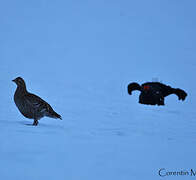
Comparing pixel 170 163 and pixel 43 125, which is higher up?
pixel 43 125

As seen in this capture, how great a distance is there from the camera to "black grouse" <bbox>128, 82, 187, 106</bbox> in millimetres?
9102

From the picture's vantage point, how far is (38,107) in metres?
5.29

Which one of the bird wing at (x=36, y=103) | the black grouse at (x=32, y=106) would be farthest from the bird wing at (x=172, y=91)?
the bird wing at (x=36, y=103)

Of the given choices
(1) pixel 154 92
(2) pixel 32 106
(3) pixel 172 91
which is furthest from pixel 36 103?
(3) pixel 172 91

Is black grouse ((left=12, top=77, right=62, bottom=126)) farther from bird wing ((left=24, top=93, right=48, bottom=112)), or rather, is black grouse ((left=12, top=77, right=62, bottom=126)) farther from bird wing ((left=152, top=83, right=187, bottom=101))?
bird wing ((left=152, top=83, right=187, bottom=101))

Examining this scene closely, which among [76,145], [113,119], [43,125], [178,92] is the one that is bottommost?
[76,145]

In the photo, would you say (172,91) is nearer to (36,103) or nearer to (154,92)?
(154,92)

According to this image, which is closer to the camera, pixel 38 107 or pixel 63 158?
pixel 63 158

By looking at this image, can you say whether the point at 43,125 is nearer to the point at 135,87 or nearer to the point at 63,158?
the point at 63,158

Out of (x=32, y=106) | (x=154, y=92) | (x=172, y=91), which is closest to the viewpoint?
(x=32, y=106)

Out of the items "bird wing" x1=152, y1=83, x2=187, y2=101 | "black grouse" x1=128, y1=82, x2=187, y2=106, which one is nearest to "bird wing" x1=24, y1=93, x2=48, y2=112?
"black grouse" x1=128, y1=82, x2=187, y2=106

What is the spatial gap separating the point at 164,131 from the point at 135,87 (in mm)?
3911

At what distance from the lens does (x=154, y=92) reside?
911 centimetres

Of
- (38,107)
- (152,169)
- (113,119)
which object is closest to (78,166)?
(152,169)
